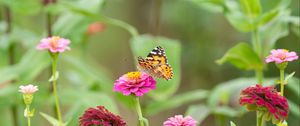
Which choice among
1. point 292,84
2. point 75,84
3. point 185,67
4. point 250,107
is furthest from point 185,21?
point 250,107

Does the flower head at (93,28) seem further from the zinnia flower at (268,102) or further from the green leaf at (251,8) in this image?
the zinnia flower at (268,102)

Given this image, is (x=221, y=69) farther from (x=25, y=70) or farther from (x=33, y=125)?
(x=25, y=70)

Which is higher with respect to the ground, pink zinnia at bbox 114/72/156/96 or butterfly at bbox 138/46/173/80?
butterfly at bbox 138/46/173/80

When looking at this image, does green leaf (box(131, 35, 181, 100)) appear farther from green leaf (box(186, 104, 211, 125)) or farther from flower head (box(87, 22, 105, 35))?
flower head (box(87, 22, 105, 35))

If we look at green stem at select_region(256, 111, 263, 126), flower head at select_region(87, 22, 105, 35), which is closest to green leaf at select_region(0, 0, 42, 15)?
flower head at select_region(87, 22, 105, 35)

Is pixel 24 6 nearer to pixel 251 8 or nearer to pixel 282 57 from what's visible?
pixel 251 8

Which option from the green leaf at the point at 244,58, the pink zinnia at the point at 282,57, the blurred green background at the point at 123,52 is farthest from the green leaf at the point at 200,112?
the pink zinnia at the point at 282,57

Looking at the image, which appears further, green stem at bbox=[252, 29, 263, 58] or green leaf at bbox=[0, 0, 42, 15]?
green leaf at bbox=[0, 0, 42, 15]
